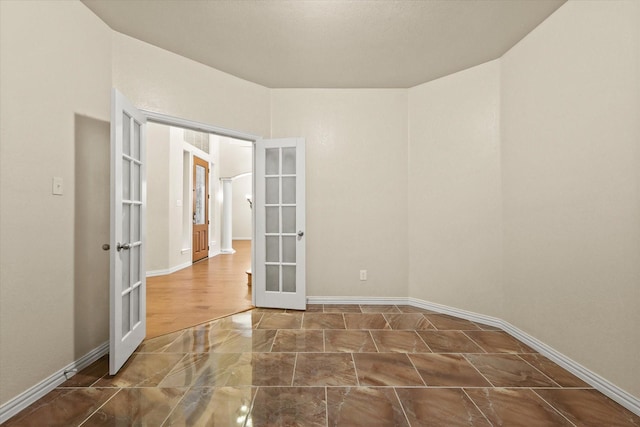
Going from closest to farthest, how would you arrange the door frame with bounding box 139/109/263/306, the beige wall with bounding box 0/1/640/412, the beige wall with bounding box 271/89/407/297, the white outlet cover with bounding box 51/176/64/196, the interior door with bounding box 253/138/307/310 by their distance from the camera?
the beige wall with bounding box 0/1/640/412 < the white outlet cover with bounding box 51/176/64/196 < the door frame with bounding box 139/109/263/306 < the interior door with bounding box 253/138/307/310 < the beige wall with bounding box 271/89/407/297

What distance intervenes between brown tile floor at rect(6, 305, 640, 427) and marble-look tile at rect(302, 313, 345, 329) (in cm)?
18

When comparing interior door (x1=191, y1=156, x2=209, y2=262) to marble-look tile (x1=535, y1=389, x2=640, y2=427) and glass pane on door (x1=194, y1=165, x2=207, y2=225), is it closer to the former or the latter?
glass pane on door (x1=194, y1=165, x2=207, y2=225)

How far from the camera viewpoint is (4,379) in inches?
64.8

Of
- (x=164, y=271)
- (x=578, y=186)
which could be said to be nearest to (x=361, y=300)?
(x=578, y=186)

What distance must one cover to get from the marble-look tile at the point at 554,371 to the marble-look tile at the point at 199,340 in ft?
8.09

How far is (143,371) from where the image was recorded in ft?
6.98

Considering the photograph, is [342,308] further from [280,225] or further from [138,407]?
[138,407]

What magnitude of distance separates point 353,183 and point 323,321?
1626mm

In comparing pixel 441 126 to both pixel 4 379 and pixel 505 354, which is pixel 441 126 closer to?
pixel 505 354

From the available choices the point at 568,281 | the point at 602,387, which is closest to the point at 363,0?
the point at 568,281

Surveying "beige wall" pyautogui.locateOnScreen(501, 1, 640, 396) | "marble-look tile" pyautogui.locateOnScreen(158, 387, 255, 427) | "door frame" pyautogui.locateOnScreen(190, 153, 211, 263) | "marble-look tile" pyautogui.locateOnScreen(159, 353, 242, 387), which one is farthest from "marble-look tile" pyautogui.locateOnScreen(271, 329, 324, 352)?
"door frame" pyautogui.locateOnScreen(190, 153, 211, 263)

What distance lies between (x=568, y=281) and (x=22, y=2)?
3926 mm

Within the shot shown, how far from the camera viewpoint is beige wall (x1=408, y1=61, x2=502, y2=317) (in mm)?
3045

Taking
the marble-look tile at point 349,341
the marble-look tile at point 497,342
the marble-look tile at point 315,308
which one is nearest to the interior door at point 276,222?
the marble-look tile at point 315,308
